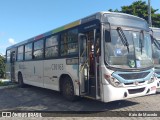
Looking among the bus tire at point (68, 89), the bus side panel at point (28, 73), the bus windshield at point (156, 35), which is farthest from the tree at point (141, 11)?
the bus tire at point (68, 89)

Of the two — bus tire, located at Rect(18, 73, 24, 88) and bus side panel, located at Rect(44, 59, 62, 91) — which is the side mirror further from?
bus tire, located at Rect(18, 73, 24, 88)

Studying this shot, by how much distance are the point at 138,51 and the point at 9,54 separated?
12947mm

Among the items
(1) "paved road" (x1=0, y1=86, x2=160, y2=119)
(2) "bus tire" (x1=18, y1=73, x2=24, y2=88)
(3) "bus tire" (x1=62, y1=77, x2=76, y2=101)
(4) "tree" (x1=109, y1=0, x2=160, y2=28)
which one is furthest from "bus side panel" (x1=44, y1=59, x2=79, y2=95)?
(4) "tree" (x1=109, y1=0, x2=160, y2=28)

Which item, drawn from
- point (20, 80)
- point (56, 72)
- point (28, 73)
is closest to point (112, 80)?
point (56, 72)

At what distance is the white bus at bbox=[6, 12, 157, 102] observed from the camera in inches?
324

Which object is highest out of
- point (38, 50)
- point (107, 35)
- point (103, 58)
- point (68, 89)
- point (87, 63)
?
point (107, 35)

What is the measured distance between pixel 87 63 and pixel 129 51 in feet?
5.21

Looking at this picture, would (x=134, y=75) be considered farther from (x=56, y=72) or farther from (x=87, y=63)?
(x=56, y=72)

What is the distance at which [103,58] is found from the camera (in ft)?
27.0

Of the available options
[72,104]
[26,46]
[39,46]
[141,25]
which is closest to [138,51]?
[141,25]

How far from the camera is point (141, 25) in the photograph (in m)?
9.46

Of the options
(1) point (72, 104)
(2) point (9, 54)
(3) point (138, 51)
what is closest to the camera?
(3) point (138, 51)

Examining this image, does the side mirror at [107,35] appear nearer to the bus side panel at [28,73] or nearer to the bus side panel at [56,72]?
the bus side panel at [56,72]

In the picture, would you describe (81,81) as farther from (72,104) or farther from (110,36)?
(110,36)
